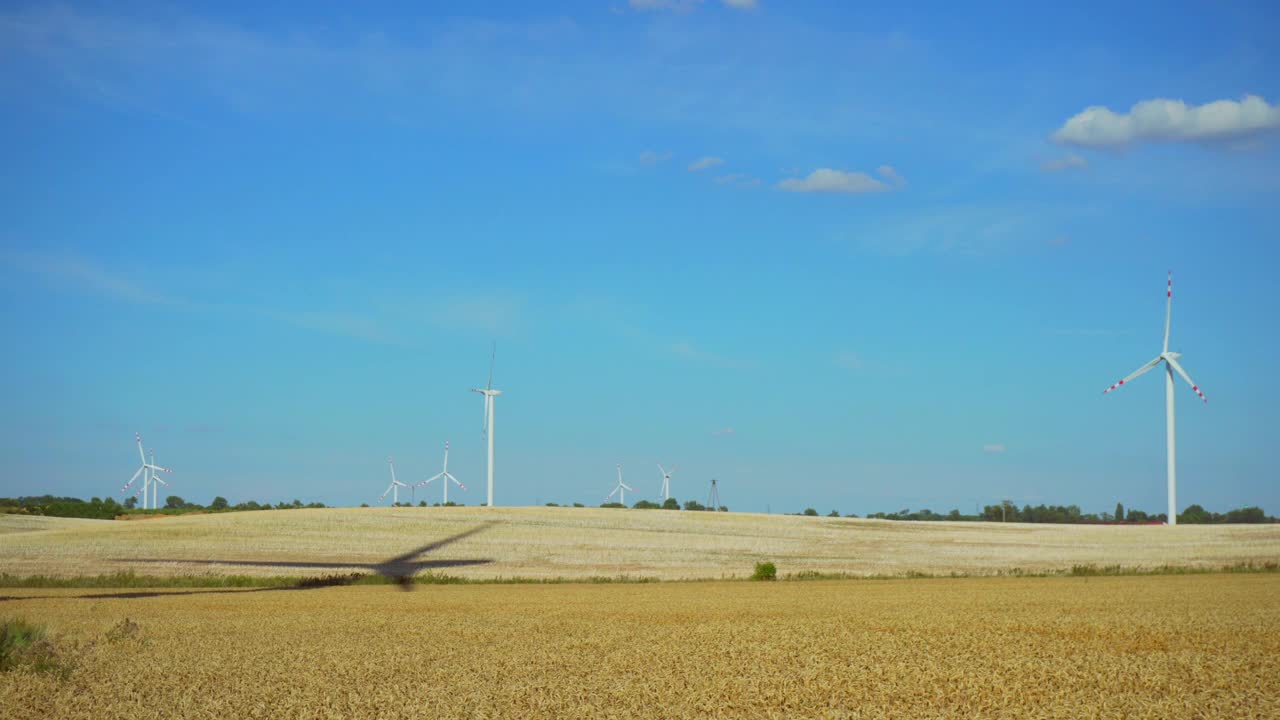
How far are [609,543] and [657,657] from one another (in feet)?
127

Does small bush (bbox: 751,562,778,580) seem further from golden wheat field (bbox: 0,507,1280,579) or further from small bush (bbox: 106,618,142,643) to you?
small bush (bbox: 106,618,142,643)

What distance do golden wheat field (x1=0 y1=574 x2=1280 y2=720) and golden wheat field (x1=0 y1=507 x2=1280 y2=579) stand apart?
14.5m

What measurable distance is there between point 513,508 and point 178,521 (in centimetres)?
2162

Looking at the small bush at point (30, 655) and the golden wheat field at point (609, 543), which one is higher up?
the small bush at point (30, 655)

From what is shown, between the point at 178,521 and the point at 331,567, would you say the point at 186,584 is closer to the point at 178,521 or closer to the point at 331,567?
the point at 331,567

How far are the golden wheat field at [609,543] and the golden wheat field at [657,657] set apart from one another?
14480 millimetres

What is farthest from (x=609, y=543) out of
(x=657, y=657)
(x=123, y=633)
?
(x=657, y=657)

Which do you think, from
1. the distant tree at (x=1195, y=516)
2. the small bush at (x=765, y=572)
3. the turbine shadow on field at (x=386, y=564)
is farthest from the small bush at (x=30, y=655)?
the distant tree at (x=1195, y=516)

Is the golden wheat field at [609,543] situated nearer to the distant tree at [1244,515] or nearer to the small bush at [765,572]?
the small bush at [765,572]

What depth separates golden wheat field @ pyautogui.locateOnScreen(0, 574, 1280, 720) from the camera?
51.8 feet

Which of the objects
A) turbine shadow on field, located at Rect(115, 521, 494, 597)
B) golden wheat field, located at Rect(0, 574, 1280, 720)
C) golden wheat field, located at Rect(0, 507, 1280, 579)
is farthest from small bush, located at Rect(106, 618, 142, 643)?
golden wheat field, located at Rect(0, 507, 1280, 579)

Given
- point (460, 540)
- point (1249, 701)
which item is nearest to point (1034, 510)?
point (460, 540)

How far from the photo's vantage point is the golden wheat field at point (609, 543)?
164ft

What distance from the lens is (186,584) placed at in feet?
136
